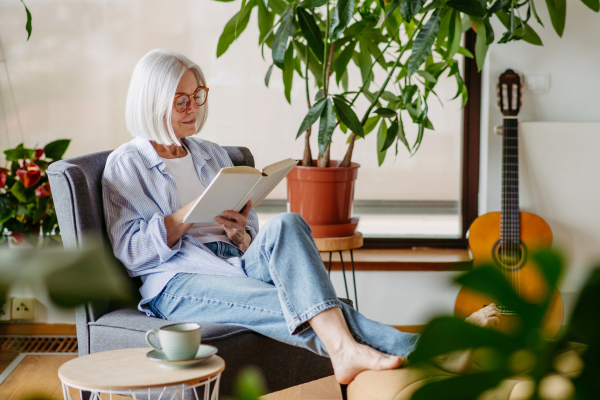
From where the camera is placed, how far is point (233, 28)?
202 centimetres

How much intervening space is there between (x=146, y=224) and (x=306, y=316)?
0.51 m

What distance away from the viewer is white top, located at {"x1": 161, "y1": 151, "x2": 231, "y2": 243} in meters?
1.63

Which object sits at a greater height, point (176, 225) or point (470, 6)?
point (470, 6)

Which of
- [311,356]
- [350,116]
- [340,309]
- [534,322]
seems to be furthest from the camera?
[350,116]

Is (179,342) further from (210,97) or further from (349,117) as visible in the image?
(210,97)

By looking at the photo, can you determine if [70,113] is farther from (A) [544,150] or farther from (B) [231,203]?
(A) [544,150]

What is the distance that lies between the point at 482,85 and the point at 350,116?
0.97 metres

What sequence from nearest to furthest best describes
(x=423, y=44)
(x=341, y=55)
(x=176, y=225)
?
(x=176, y=225) → (x=423, y=44) → (x=341, y=55)

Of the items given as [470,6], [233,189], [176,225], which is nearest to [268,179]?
[233,189]

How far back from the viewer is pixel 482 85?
8.25ft

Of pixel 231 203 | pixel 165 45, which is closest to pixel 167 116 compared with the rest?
pixel 231 203

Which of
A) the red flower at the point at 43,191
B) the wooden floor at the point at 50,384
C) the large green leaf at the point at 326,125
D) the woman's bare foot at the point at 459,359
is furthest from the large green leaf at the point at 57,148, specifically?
the woman's bare foot at the point at 459,359

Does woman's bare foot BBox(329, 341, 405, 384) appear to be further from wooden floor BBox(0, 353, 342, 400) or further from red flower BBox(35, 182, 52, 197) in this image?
red flower BBox(35, 182, 52, 197)

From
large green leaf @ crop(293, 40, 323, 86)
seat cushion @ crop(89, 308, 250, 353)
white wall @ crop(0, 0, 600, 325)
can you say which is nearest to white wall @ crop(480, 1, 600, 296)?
white wall @ crop(0, 0, 600, 325)
